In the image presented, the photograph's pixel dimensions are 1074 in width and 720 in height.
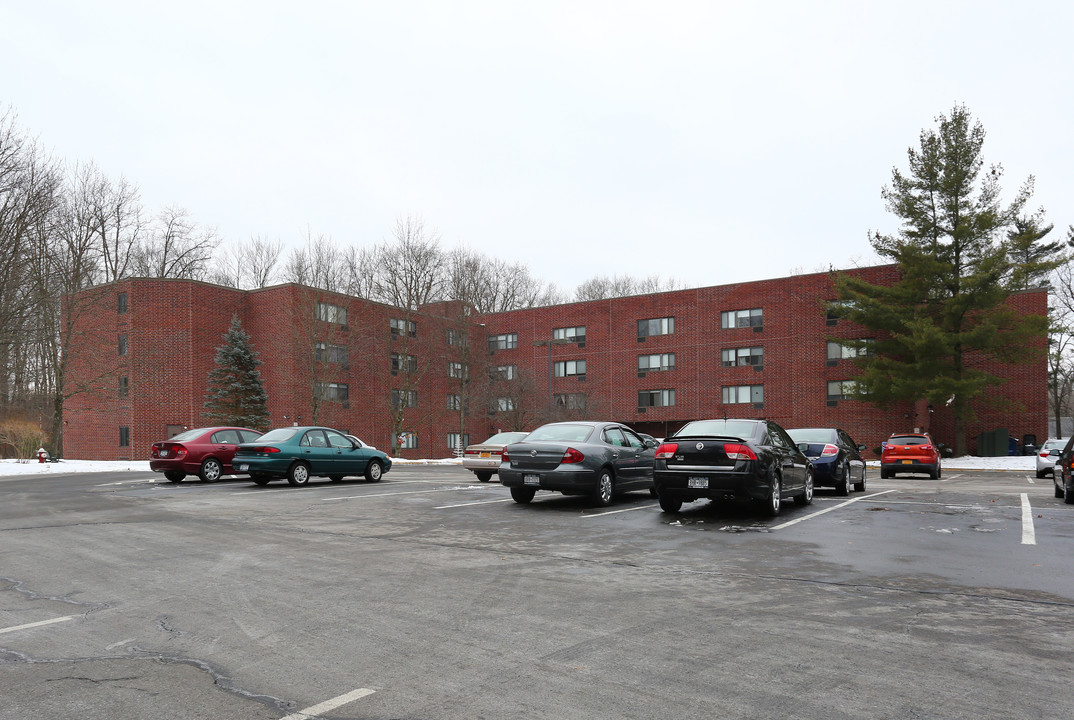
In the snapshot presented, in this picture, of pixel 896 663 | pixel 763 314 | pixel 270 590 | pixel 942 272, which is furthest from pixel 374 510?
pixel 763 314

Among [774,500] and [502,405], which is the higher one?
[502,405]

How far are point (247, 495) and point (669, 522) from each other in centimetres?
1029

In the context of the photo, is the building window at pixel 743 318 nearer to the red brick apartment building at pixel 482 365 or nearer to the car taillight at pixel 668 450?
the red brick apartment building at pixel 482 365

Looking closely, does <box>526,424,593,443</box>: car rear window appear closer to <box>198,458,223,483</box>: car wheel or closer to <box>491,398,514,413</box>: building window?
<box>198,458,223,483</box>: car wheel

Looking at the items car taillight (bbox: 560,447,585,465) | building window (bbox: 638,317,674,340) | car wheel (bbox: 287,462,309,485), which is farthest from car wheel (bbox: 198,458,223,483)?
building window (bbox: 638,317,674,340)

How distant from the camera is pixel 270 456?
63.4ft

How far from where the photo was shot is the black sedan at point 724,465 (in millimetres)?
11922

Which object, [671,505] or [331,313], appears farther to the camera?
[331,313]

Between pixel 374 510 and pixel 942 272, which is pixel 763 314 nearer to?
pixel 942 272

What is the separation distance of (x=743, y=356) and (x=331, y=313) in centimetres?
2858

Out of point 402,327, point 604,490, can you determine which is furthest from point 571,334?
point 604,490

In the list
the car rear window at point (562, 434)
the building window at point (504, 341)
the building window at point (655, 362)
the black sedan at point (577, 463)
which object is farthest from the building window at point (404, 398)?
the black sedan at point (577, 463)

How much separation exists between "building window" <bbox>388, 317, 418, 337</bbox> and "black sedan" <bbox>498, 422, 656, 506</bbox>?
139 feet

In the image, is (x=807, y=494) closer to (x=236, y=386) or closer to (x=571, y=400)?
(x=236, y=386)
